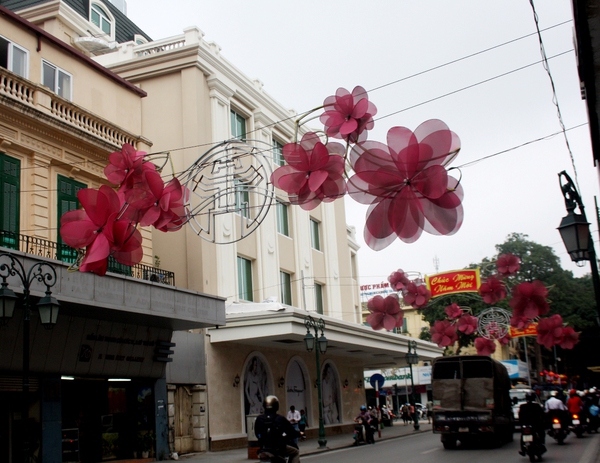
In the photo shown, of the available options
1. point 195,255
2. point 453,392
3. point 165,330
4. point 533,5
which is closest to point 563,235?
point 533,5

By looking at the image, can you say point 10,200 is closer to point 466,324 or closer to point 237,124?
point 466,324

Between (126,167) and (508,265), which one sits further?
(508,265)

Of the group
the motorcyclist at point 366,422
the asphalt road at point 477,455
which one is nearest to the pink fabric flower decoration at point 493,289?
the asphalt road at point 477,455

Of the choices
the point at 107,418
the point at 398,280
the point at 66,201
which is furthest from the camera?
the point at 107,418

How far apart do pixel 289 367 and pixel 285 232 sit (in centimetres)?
626

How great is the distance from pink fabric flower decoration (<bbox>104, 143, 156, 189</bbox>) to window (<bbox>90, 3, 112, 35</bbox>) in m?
28.3

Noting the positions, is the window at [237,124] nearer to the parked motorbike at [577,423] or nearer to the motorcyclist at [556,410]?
the motorcyclist at [556,410]

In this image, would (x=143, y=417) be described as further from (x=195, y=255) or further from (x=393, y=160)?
(x=393, y=160)

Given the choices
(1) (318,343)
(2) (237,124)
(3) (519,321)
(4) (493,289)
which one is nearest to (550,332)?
(4) (493,289)

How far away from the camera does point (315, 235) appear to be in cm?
3612

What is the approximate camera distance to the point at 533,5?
773 cm

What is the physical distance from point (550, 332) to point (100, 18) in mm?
26771

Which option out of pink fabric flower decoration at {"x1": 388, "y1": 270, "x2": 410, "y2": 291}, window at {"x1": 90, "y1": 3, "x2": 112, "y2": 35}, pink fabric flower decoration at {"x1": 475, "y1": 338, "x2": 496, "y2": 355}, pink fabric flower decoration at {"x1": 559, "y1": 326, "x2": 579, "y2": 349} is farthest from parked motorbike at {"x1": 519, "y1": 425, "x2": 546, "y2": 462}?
window at {"x1": 90, "y1": 3, "x2": 112, "y2": 35}

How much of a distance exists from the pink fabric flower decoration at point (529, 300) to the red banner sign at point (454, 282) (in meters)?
24.6
